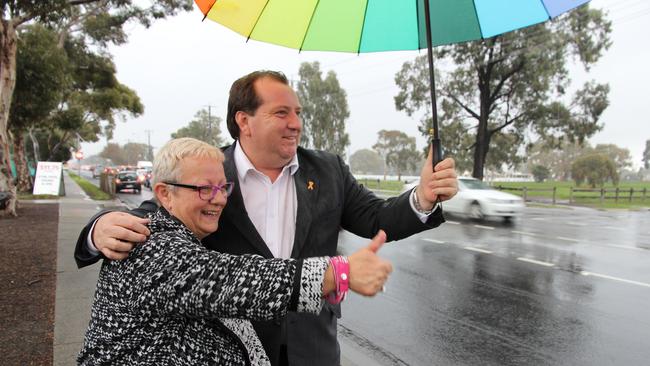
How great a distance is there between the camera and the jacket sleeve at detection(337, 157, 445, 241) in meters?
1.96

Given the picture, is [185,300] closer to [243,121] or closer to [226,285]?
[226,285]

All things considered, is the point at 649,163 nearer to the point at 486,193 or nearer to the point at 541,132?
the point at 541,132

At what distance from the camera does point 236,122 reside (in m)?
2.07

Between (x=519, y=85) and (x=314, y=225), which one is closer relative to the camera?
(x=314, y=225)

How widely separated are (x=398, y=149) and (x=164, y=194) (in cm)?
8717

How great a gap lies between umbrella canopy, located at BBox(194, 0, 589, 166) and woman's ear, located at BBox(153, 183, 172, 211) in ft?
3.62

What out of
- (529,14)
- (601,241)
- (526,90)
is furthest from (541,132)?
(529,14)

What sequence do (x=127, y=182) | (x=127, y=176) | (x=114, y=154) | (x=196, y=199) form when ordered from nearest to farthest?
(x=196, y=199) → (x=127, y=182) → (x=127, y=176) → (x=114, y=154)

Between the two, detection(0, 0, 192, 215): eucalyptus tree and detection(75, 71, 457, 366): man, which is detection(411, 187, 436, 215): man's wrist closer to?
detection(75, 71, 457, 366): man

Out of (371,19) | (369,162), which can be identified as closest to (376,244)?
(371,19)

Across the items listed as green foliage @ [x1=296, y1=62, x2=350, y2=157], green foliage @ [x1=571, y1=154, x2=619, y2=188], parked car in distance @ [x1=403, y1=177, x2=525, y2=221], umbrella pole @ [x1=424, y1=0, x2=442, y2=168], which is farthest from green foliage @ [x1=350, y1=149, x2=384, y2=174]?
umbrella pole @ [x1=424, y1=0, x2=442, y2=168]

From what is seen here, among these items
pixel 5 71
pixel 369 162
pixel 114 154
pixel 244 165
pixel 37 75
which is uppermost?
pixel 369 162

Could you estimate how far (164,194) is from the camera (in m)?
1.51

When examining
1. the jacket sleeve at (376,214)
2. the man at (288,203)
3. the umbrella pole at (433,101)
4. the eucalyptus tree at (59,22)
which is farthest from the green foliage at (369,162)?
the umbrella pole at (433,101)
